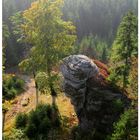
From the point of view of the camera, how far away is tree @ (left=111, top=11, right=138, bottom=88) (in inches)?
953

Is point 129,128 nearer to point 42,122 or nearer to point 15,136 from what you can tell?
point 15,136

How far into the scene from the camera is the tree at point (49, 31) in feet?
79.3

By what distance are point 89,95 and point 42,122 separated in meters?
3.46

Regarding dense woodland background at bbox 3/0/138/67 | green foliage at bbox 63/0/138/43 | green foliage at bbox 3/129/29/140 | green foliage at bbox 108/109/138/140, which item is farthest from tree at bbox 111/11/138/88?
green foliage at bbox 63/0/138/43

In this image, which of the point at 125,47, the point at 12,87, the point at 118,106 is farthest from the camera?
the point at 12,87

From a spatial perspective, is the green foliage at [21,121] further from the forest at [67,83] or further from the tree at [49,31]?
the tree at [49,31]

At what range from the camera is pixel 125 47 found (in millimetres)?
24938

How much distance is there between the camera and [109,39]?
265 feet

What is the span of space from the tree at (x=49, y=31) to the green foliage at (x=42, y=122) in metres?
1.72

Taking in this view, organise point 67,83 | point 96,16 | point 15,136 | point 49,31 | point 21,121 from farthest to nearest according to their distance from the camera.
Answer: point 96,16, point 49,31, point 21,121, point 67,83, point 15,136

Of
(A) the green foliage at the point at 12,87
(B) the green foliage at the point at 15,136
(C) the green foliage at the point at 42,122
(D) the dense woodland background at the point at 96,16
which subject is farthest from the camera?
(D) the dense woodland background at the point at 96,16

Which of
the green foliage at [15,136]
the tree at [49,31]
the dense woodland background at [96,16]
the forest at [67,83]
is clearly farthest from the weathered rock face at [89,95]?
the dense woodland background at [96,16]

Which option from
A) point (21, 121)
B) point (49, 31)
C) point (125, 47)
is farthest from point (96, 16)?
point (21, 121)

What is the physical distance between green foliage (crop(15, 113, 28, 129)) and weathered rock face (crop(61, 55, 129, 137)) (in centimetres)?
327
